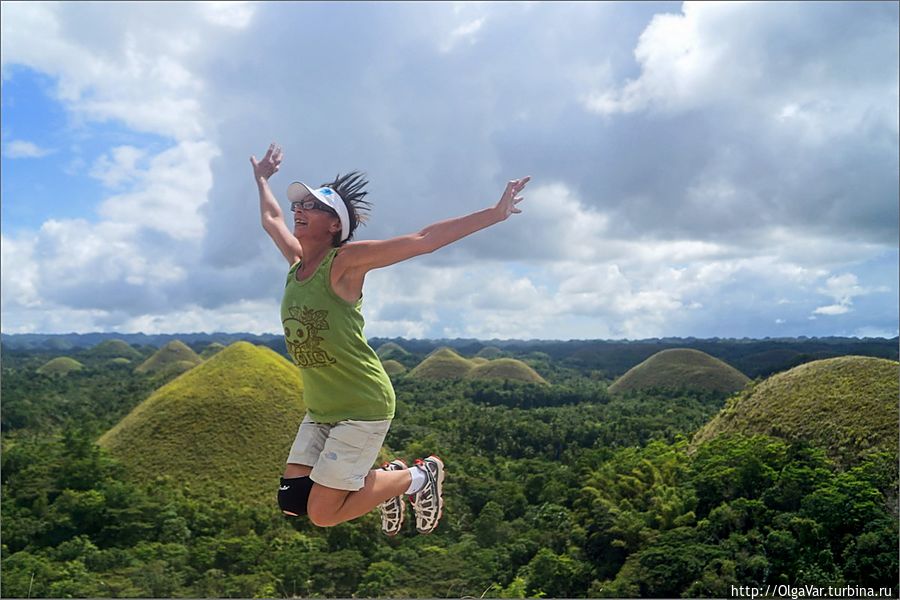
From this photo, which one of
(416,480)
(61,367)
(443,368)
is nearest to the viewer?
(416,480)

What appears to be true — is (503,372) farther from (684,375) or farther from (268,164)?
(268,164)

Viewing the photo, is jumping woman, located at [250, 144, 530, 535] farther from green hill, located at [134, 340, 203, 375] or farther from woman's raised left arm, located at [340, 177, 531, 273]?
green hill, located at [134, 340, 203, 375]

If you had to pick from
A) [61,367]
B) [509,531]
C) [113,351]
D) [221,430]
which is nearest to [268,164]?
[509,531]

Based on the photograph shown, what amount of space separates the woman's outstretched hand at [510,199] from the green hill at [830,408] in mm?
14256

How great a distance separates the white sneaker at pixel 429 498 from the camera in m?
3.13

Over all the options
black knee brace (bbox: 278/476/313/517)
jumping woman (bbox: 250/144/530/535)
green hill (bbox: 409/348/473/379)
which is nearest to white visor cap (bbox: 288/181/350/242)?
jumping woman (bbox: 250/144/530/535)

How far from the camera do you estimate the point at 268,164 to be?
344 cm

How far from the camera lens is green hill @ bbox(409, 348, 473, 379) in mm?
55781

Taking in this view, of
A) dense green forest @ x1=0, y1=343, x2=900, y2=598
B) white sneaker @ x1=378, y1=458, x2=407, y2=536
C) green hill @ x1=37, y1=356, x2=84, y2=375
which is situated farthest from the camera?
green hill @ x1=37, y1=356, x2=84, y2=375

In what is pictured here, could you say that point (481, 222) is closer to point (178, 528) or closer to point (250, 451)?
point (178, 528)

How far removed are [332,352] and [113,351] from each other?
92.0 meters

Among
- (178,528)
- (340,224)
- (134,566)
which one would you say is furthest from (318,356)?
(178,528)

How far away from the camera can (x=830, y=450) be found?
1489 centimetres

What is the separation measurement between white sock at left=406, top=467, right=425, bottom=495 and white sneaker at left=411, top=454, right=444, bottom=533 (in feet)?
0.08
